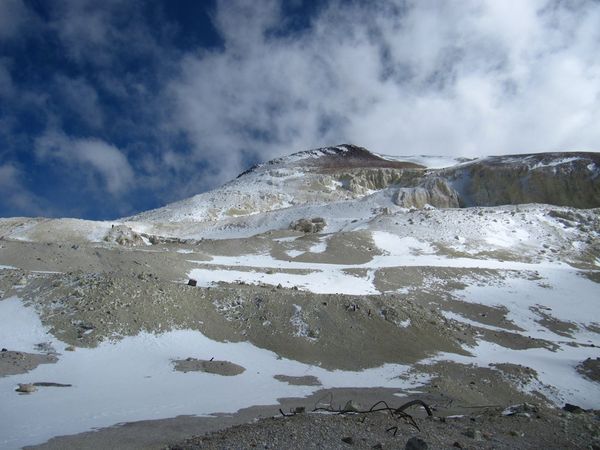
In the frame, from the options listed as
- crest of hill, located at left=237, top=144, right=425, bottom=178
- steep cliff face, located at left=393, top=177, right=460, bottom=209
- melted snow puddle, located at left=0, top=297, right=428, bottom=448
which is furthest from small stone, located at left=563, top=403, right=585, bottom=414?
crest of hill, located at left=237, top=144, right=425, bottom=178

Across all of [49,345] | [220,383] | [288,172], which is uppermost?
[288,172]

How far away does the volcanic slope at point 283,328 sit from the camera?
13609 millimetres

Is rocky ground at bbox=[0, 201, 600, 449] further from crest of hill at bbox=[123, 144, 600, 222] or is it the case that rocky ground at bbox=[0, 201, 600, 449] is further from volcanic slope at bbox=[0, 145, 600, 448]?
crest of hill at bbox=[123, 144, 600, 222]

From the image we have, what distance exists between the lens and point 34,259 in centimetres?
2892

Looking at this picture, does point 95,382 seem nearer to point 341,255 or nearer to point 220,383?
point 220,383

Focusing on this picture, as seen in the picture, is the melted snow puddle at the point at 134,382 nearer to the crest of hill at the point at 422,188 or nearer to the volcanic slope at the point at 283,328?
the volcanic slope at the point at 283,328

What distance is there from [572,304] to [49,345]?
31.5 metres

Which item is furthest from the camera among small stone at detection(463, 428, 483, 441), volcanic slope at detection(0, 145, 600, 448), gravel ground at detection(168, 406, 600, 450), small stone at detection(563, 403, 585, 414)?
volcanic slope at detection(0, 145, 600, 448)

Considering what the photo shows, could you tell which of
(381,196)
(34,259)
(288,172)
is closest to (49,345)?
(34,259)

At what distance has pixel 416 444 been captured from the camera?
22.6 feet

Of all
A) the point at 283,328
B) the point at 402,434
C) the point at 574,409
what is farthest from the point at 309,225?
the point at 402,434

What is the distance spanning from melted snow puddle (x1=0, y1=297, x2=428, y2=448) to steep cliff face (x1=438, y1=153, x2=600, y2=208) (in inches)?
2507

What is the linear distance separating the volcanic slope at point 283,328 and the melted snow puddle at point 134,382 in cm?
7

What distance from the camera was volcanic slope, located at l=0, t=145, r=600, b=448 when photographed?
1361cm
